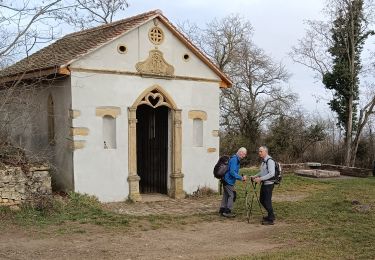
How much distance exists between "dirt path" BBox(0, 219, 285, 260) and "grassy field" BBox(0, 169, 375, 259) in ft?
1.39

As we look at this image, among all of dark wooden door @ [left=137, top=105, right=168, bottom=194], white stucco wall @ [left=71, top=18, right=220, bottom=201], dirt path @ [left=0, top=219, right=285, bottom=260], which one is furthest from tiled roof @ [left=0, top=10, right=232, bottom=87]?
dirt path @ [left=0, top=219, right=285, bottom=260]

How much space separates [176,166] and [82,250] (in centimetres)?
616

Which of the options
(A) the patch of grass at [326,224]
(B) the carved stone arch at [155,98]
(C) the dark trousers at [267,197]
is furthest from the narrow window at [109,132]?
(C) the dark trousers at [267,197]

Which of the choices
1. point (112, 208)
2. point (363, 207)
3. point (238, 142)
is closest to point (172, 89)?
point (112, 208)

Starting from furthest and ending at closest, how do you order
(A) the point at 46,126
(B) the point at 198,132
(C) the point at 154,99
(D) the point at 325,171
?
1. (D) the point at 325,171
2. (B) the point at 198,132
3. (C) the point at 154,99
4. (A) the point at 46,126

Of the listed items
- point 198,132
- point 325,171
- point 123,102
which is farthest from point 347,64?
point 123,102

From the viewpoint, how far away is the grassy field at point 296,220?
7980mm

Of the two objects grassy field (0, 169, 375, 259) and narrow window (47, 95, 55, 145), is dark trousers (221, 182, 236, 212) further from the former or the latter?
narrow window (47, 95, 55, 145)

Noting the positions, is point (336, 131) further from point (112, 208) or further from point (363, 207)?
point (112, 208)

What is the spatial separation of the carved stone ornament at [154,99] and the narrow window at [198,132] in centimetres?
129

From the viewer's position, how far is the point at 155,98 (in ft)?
44.7

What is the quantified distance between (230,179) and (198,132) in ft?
11.7

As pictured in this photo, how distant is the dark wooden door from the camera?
14445mm

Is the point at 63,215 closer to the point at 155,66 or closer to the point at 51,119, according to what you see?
the point at 51,119
